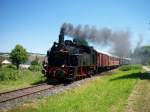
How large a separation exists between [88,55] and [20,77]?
7.54m

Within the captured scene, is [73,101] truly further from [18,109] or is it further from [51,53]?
[51,53]

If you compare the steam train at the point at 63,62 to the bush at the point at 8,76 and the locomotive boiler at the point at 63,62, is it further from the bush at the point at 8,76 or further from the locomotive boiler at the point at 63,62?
the bush at the point at 8,76

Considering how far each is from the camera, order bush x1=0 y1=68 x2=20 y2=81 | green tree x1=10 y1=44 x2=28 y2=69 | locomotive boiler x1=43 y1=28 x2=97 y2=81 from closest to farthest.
→ locomotive boiler x1=43 y1=28 x2=97 y2=81, bush x1=0 y1=68 x2=20 y2=81, green tree x1=10 y1=44 x2=28 y2=69

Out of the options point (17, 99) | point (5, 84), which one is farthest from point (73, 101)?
point (5, 84)

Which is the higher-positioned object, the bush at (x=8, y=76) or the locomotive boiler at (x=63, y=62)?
the locomotive boiler at (x=63, y=62)

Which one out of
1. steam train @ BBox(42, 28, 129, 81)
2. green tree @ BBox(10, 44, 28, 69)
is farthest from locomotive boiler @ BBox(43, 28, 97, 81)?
green tree @ BBox(10, 44, 28, 69)

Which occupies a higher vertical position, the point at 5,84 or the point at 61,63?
the point at 61,63

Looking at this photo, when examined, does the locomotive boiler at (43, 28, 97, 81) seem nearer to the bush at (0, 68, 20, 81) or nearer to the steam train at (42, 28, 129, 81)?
the steam train at (42, 28, 129, 81)

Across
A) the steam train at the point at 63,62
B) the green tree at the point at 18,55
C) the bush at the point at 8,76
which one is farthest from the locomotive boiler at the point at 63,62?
the green tree at the point at 18,55

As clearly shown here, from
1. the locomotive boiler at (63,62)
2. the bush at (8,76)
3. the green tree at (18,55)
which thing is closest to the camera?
the locomotive boiler at (63,62)

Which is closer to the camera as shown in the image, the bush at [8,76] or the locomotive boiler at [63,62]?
the locomotive boiler at [63,62]

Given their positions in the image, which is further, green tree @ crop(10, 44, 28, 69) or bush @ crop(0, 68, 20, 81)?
green tree @ crop(10, 44, 28, 69)

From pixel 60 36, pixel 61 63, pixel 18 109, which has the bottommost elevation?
pixel 18 109

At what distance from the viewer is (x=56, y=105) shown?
38.7 ft
